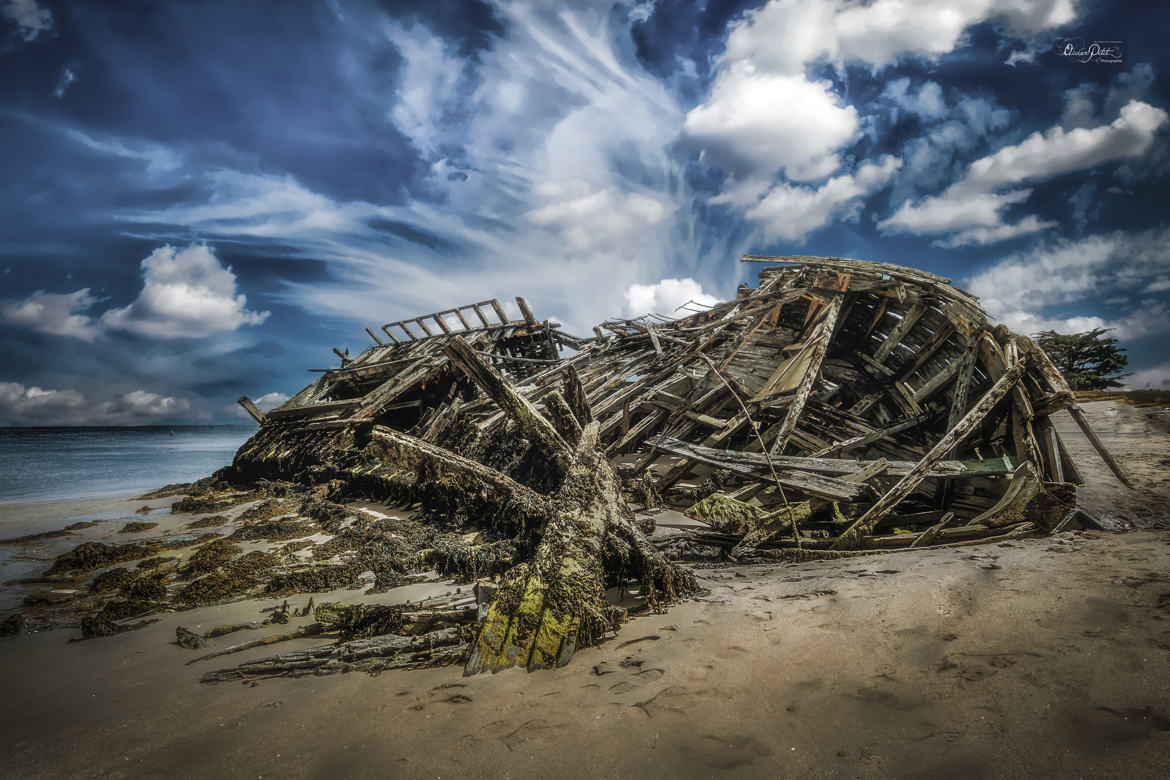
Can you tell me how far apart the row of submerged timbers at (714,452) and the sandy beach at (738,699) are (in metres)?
0.35

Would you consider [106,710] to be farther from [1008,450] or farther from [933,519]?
[1008,450]

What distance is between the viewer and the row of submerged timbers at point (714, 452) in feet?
10.3

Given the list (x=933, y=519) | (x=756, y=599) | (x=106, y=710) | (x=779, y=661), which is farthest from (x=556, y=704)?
(x=933, y=519)

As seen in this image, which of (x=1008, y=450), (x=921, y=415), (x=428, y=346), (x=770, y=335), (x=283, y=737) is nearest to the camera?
(x=283, y=737)

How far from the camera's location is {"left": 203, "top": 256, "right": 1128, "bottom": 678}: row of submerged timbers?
315 cm

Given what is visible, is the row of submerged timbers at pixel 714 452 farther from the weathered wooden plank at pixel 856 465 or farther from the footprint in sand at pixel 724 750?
the footprint in sand at pixel 724 750

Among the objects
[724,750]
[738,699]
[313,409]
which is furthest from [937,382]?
[313,409]

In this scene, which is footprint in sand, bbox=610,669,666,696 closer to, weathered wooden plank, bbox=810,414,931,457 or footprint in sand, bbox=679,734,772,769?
footprint in sand, bbox=679,734,772,769

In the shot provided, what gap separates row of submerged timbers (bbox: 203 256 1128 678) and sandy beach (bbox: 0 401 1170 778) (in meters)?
0.35

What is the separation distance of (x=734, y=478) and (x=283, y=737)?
237 inches

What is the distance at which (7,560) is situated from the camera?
19.2 feet

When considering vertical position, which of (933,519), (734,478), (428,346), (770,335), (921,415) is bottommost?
(933,519)

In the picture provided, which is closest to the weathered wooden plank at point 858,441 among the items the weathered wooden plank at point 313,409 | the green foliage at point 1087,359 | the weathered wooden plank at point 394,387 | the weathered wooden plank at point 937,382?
the weathered wooden plank at point 937,382

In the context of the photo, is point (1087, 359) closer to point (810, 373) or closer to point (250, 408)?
point (810, 373)
